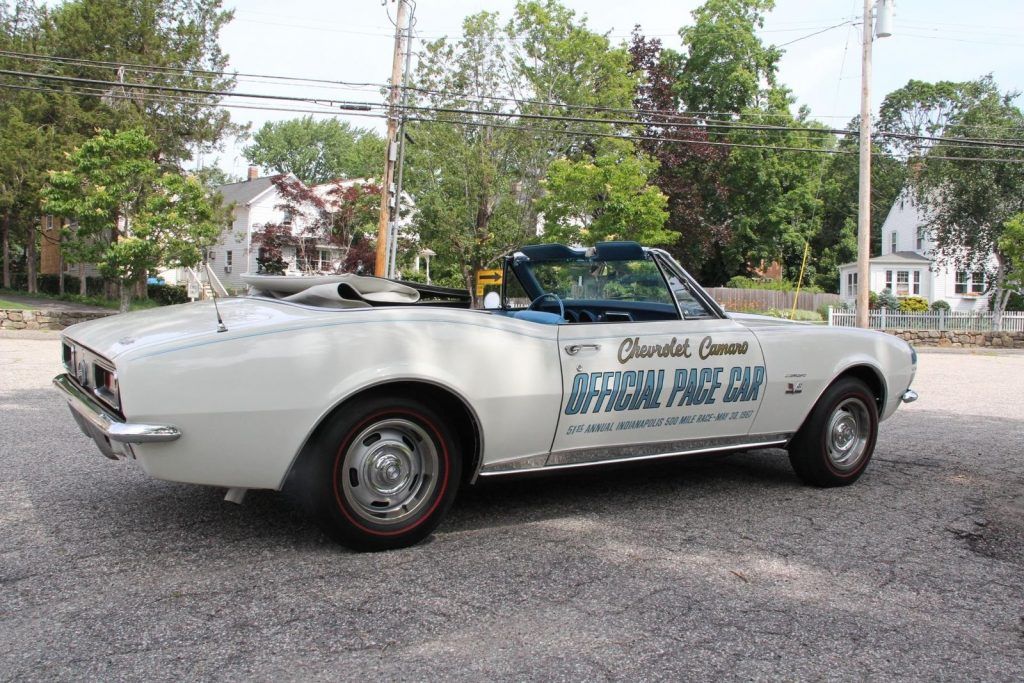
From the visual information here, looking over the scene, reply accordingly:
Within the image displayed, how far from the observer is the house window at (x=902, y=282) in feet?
132

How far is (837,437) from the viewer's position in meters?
5.18

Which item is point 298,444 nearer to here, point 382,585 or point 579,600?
point 382,585

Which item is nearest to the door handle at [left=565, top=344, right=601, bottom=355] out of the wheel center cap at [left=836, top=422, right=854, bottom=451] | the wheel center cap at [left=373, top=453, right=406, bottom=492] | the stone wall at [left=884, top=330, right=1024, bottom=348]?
the wheel center cap at [left=373, top=453, right=406, bottom=492]

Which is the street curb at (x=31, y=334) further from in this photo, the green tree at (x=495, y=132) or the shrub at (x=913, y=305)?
the shrub at (x=913, y=305)

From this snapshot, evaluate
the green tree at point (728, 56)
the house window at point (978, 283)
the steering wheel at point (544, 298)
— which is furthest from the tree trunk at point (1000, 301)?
the steering wheel at point (544, 298)

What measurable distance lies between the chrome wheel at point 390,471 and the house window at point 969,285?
1581 inches

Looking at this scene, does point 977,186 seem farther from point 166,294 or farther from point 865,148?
point 166,294

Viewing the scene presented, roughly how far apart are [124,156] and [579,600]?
22554mm

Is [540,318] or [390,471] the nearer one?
[390,471]

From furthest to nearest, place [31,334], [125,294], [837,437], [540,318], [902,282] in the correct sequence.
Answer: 1. [902,282]
2. [125,294]
3. [31,334]
4. [837,437]
5. [540,318]

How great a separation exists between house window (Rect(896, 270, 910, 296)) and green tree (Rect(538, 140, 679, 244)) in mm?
21442

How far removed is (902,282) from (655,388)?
40788mm

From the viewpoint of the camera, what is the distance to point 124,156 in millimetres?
22188

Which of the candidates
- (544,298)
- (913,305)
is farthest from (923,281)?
(544,298)
